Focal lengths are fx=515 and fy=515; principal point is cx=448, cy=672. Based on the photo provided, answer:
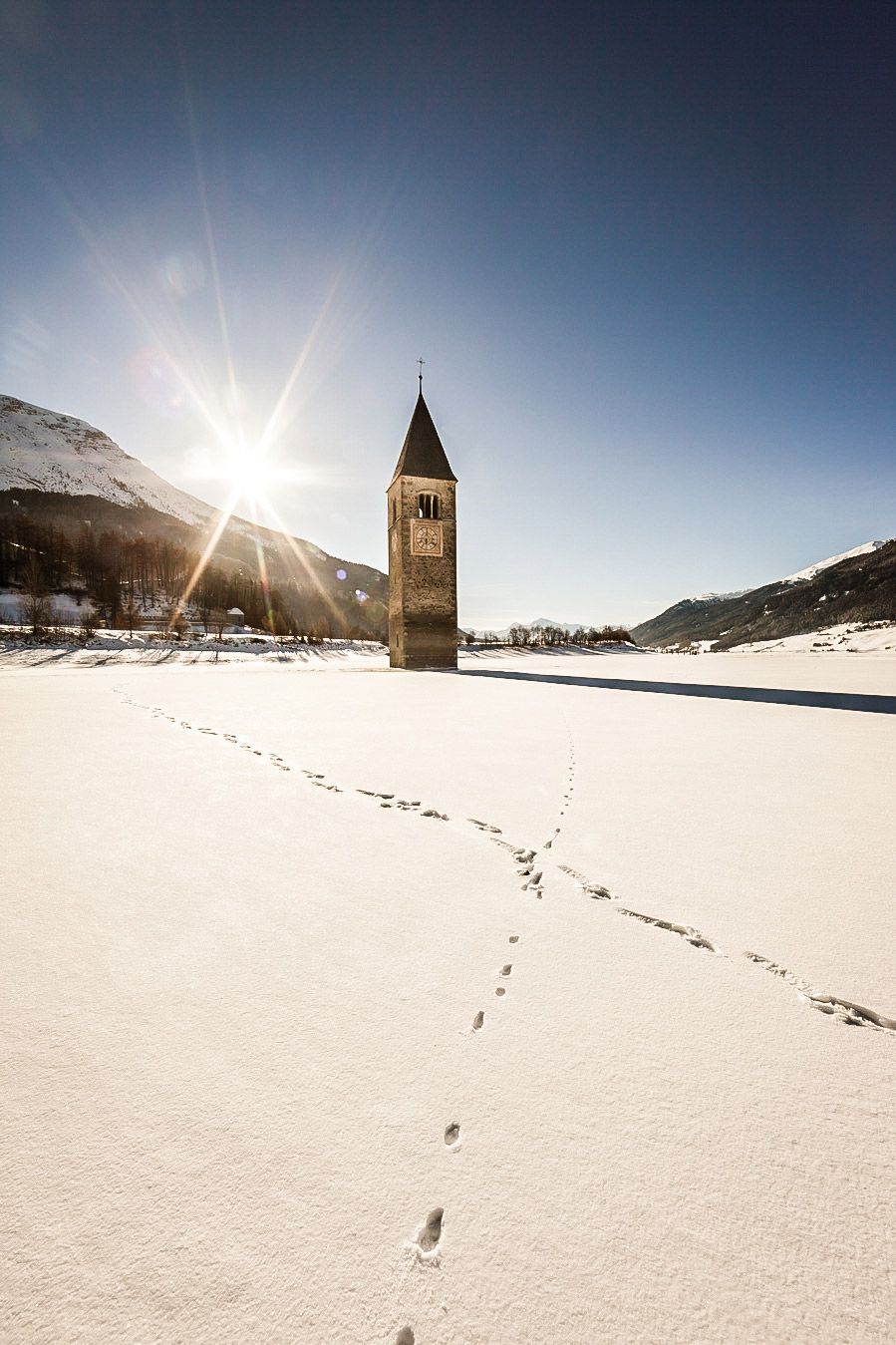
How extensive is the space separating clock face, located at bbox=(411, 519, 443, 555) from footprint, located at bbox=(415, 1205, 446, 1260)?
24176 millimetres

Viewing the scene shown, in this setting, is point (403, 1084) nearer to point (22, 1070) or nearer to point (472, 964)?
point (472, 964)

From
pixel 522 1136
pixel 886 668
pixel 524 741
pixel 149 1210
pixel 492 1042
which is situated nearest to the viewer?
pixel 149 1210

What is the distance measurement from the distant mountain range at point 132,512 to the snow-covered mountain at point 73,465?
0.27 metres

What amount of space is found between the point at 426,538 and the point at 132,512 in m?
110

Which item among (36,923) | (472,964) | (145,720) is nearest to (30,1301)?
(472,964)

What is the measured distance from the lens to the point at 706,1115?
1.51m

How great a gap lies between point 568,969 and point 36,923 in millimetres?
2578

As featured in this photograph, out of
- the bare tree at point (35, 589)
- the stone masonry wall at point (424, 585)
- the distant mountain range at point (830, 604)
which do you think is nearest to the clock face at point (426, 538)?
the stone masonry wall at point (424, 585)

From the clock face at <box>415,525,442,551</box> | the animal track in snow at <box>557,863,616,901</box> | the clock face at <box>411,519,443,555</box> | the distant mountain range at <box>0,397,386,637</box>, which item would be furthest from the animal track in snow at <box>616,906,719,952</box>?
the distant mountain range at <box>0,397,386,637</box>

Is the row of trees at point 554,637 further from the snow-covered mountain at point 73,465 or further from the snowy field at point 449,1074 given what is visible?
the snow-covered mountain at point 73,465

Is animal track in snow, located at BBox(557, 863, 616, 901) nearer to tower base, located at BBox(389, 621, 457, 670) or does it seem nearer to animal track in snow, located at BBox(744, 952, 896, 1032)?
animal track in snow, located at BBox(744, 952, 896, 1032)

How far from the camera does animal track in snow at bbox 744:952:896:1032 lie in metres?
1.86

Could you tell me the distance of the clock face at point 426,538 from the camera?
24.4 meters

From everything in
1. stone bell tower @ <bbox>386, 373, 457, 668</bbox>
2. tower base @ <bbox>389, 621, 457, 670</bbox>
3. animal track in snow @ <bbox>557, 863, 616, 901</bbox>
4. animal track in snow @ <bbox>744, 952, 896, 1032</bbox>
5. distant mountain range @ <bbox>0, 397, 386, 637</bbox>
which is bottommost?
animal track in snow @ <bbox>744, 952, 896, 1032</bbox>
